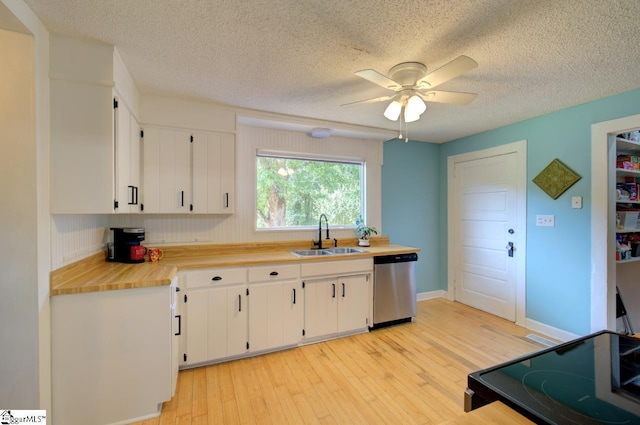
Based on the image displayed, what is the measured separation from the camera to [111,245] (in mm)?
2424

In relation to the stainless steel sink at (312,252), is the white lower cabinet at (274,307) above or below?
below

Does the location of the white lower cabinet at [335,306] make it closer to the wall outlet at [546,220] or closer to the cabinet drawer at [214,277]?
the cabinet drawer at [214,277]

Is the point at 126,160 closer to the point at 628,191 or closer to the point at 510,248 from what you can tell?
the point at 510,248

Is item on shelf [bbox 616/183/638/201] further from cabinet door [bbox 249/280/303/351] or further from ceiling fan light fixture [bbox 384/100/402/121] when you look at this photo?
cabinet door [bbox 249/280/303/351]

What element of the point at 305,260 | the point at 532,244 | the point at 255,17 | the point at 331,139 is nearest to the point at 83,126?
the point at 255,17

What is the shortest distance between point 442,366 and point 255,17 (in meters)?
2.88

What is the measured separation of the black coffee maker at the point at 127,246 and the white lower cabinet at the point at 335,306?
149 centimetres

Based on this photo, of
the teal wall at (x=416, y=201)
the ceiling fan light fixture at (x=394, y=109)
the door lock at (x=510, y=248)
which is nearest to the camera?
the ceiling fan light fixture at (x=394, y=109)

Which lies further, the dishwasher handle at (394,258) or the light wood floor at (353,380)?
the dishwasher handle at (394,258)

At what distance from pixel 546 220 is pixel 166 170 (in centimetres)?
388

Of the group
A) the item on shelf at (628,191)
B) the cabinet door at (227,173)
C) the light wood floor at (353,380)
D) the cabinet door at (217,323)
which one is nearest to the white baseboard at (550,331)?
the light wood floor at (353,380)

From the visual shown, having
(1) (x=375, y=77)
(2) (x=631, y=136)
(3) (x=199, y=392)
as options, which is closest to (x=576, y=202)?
(2) (x=631, y=136)

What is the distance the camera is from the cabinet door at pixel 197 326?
2270 mm

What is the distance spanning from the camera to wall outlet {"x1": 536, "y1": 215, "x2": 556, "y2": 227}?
2.92m
